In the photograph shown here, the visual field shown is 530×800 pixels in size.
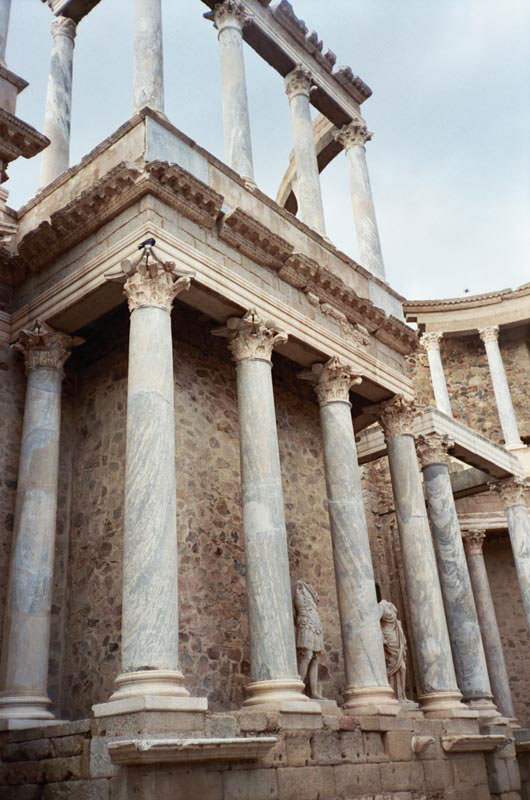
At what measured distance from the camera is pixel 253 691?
877cm

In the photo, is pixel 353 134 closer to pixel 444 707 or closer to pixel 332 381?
pixel 332 381

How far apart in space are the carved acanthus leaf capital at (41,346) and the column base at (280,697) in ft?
16.3

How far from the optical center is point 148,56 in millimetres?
10445

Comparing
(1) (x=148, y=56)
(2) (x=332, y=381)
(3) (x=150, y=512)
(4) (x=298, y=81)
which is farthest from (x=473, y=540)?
(1) (x=148, y=56)

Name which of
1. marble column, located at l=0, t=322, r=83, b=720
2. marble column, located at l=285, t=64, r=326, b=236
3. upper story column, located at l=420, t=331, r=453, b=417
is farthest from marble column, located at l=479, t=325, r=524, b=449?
marble column, located at l=0, t=322, r=83, b=720

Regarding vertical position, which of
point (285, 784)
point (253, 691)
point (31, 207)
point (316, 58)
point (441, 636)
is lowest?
point (285, 784)

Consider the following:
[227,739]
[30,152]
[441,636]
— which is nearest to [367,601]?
[441,636]

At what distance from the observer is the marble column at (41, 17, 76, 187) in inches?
489

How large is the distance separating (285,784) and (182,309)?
6742 millimetres

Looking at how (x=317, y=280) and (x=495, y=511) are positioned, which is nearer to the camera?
(x=317, y=280)

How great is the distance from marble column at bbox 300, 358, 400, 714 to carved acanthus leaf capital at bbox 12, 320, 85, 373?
399 centimetres

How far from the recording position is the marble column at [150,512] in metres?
7.35

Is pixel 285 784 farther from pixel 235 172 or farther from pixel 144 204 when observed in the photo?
pixel 235 172

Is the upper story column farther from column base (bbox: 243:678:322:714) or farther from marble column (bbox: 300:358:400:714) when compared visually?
column base (bbox: 243:678:322:714)
